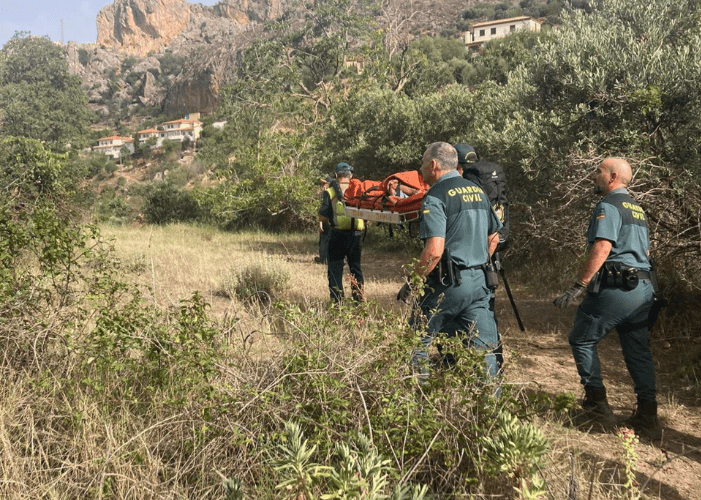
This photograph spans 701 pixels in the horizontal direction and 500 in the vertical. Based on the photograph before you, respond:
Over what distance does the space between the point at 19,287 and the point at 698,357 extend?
5.73 m

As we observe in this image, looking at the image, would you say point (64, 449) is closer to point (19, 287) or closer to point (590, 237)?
point (19, 287)

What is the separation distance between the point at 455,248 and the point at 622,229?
120 centimetres

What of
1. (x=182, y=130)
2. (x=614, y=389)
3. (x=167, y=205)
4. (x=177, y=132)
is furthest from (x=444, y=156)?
(x=177, y=132)

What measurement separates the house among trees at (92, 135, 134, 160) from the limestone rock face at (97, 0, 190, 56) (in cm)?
10552

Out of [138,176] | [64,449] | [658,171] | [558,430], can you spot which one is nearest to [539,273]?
[658,171]

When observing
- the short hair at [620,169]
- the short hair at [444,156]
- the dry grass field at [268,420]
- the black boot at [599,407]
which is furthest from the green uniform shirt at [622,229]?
the dry grass field at [268,420]

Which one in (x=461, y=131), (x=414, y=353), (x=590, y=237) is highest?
(x=461, y=131)

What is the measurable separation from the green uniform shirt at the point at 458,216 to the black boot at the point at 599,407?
4.39 ft

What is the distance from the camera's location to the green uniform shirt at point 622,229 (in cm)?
387

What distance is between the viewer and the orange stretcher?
5.14 m

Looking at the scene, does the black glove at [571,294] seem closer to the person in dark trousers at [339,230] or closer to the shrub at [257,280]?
the person in dark trousers at [339,230]

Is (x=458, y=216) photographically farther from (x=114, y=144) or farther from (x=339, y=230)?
(x=114, y=144)

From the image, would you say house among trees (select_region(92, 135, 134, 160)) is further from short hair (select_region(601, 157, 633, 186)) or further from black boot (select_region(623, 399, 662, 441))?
black boot (select_region(623, 399, 662, 441))

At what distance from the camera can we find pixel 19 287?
4023mm
